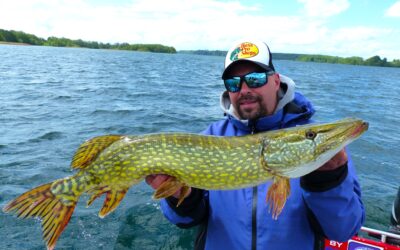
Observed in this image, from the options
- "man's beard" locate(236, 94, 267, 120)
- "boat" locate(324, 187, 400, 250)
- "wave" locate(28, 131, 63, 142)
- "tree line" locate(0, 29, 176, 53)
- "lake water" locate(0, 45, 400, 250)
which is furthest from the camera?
"tree line" locate(0, 29, 176, 53)

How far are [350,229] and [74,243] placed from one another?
Answer: 3572mm

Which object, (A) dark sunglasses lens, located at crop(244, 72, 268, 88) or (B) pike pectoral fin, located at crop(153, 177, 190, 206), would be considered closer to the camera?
(B) pike pectoral fin, located at crop(153, 177, 190, 206)

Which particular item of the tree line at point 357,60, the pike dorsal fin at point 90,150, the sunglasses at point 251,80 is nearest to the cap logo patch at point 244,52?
the sunglasses at point 251,80

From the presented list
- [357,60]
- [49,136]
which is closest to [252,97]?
[49,136]

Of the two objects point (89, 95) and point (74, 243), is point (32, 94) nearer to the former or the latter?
point (89, 95)

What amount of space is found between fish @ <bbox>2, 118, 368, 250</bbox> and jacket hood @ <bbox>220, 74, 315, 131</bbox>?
1.27 feet

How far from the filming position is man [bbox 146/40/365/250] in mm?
2364

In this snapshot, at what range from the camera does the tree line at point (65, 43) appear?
295ft

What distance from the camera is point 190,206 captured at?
2.72m

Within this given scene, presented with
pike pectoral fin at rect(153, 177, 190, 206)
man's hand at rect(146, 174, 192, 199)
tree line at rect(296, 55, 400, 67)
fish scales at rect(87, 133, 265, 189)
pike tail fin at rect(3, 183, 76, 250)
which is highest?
fish scales at rect(87, 133, 265, 189)

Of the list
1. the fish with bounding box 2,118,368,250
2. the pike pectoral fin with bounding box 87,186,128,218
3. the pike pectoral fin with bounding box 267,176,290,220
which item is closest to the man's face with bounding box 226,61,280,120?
the fish with bounding box 2,118,368,250

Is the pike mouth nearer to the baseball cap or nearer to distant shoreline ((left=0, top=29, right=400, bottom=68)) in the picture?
the baseball cap

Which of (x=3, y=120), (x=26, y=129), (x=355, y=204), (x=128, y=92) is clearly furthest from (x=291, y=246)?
(x=128, y=92)

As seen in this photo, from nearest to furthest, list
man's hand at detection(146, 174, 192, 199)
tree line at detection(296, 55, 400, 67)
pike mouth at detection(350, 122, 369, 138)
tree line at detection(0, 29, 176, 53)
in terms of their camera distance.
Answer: pike mouth at detection(350, 122, 369, 138)
man's hand at detection(146, 174, 192, 199)
tree line at detection(0, 29, 176, 53)
tree line at detection(296, 55, 400, 67)
